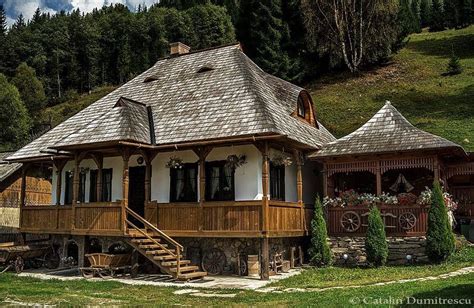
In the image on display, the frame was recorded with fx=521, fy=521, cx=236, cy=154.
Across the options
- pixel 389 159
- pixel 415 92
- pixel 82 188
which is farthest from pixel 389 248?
pixel 415 92

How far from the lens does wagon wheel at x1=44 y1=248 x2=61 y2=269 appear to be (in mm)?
19938

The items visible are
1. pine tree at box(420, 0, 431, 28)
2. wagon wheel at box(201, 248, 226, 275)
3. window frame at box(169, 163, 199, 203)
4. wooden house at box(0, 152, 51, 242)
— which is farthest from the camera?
pine tree at box(420, 0, 431, 28)

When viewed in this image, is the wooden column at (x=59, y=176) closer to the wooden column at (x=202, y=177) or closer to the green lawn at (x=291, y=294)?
the green lawn at (x=291, y=294)

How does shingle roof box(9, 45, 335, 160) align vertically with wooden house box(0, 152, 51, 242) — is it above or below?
above

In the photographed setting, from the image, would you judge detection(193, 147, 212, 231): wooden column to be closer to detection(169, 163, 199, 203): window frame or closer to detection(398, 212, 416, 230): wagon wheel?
detection(169, 163, 199, 203): window frame

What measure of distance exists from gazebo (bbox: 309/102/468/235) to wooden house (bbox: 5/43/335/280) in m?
1.12

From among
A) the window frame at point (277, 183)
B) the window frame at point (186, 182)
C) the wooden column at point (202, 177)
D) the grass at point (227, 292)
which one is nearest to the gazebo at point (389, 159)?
the window frame at point (277, 183)

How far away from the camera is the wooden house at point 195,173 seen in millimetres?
16438

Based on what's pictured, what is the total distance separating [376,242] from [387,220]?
137 cm

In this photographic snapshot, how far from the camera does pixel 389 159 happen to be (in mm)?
17922

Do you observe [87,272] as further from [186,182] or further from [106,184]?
[186,182]

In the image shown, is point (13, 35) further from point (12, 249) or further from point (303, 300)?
point (303, 300)

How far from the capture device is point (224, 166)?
59.3 feet

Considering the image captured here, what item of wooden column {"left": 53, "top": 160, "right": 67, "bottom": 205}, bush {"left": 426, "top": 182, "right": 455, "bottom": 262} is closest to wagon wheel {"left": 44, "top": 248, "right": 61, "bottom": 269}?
wooden column {"left": 53, "top": 160, "right": 67, "bottom": 205}
